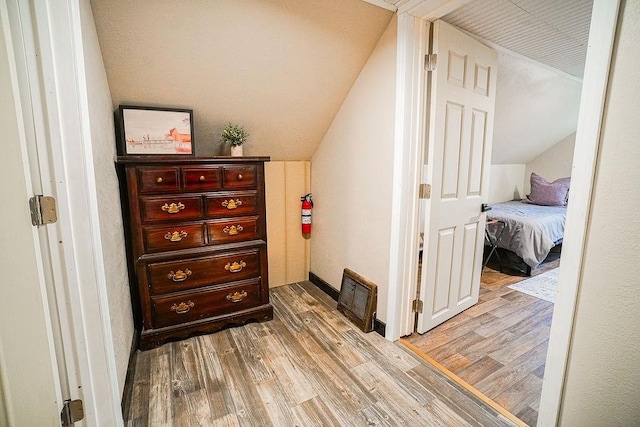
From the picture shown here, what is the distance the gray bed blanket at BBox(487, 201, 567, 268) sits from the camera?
10.7ft

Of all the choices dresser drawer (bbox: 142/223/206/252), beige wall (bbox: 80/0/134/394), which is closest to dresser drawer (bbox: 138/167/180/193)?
beige wall (bbox: 80/0/134/394)

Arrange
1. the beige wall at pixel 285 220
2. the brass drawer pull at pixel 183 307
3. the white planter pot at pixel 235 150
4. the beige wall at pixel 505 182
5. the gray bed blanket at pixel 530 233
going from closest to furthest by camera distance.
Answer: the brass drawer pull at pixel 183 307, the white planter pot at pixel 235 150, the beige wall at pixel 285 220, the gray bed blanket at pixel 530 233, the beige wall at pixel 505 182

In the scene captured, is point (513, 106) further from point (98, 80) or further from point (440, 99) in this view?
point (98, 80)

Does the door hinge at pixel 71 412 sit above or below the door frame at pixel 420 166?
below

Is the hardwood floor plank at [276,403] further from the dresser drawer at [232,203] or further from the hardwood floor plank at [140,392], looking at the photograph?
the dresser drawer at [232,203]

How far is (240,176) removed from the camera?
2064 millimetres

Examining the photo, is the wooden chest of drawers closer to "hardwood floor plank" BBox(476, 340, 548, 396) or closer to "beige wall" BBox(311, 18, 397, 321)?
"beige wall" BBox(311, 18, 397, 321)

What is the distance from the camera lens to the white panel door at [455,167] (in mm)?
1881

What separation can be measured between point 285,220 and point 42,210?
2049 millimetres

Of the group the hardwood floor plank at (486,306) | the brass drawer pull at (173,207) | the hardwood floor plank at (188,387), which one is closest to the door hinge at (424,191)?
the hardwood floor plank at (486,306)

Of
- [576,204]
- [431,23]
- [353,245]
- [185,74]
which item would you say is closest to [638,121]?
[576,204]

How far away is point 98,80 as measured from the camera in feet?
4.86

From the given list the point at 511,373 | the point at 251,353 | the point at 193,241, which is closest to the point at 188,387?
the point at 251,353

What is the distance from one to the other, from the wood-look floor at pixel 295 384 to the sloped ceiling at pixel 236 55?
1.56 meters
